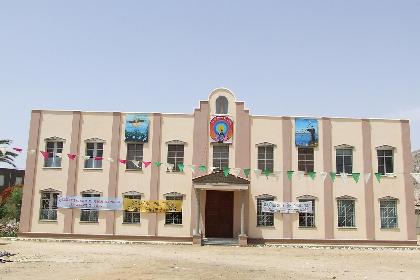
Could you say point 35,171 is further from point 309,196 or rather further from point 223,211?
point 309,196

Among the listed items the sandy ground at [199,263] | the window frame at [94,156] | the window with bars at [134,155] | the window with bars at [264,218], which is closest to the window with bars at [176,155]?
the window with bars at [134,155]

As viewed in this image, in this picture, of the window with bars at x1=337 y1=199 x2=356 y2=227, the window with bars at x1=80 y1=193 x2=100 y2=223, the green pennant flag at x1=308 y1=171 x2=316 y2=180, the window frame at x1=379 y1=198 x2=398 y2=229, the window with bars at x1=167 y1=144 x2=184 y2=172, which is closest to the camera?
the green pennant flag at x1=308 y1=171 x2=316 y2=180

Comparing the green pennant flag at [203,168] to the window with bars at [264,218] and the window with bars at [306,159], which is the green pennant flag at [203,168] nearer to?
the window with bars at [264,218]

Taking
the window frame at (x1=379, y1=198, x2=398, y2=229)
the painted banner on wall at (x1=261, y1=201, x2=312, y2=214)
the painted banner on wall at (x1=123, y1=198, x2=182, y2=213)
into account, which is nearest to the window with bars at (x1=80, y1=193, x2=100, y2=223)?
the painted banner on wall at (x1=123, y1=198, x2=182, y2=213)

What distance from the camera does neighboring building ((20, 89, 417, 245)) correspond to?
1099 inches

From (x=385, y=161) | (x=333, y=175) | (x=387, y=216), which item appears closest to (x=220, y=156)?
(x=333, y=175)

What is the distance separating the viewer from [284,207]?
28078 millimetres

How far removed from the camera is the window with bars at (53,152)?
2871 centimetres

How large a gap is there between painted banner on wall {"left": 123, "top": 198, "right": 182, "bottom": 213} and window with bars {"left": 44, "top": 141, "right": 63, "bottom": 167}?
17.1 ft

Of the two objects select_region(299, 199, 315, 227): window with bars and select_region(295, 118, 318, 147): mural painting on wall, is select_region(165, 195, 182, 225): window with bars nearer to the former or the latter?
select_region(299, 199, 315, 227): window with bars

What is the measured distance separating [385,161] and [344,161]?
2.75 m

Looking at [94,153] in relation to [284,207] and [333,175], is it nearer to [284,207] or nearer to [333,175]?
[284,207]

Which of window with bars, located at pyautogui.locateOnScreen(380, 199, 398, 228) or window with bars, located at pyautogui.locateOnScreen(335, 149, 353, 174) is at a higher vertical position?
window with bars, located at pyautogui.locateOnScreen(335, 149, 353, 174)

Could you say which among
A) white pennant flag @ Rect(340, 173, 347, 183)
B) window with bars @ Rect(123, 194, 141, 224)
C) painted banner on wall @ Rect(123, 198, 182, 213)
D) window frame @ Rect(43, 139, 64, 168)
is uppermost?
window frame @ Rect(43, 139, 64, 168)
